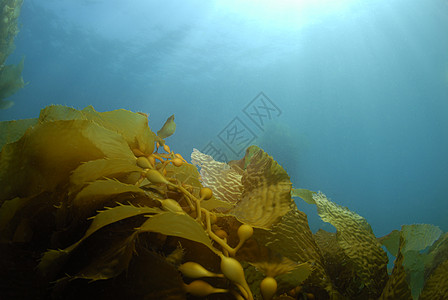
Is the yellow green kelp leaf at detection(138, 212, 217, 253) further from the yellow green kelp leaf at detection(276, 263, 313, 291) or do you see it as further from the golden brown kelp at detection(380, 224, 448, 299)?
the golden brown kelp at detection(380, 224, 448, 299)

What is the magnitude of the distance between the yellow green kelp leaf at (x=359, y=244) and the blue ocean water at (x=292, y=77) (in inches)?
308

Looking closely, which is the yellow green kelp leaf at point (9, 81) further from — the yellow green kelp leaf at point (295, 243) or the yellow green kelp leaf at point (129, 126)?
the yellow green kelp leaf at point (295, 243)

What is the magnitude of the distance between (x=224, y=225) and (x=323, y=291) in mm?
189

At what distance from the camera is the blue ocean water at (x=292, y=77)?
69.9 feet

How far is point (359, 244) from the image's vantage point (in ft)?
1.35

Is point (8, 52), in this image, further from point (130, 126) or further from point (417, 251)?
point (417, 251)

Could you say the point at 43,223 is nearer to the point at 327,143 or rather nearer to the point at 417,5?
the point at 417,5

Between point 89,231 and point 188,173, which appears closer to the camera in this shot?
point 89,231

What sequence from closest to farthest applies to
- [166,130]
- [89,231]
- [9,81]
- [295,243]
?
[89,231] → [295,243] → [166,130] → [9,81]

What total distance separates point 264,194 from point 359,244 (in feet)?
0.63

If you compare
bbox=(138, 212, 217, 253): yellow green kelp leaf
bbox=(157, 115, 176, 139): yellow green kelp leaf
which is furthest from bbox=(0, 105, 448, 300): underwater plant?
bbox=(157, 115, 176, 139): yellow green kelp leaf

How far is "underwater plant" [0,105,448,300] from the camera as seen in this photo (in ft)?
0.92

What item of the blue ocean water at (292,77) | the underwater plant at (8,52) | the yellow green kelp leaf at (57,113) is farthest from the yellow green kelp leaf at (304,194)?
the blue ocean water at (292,77)

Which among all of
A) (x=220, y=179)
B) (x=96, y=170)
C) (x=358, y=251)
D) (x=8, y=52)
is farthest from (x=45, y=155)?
(x=8, y=52)
